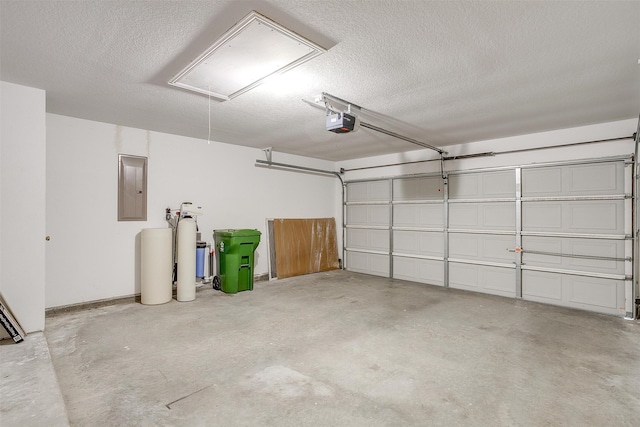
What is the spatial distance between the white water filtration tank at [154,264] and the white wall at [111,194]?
0.41m

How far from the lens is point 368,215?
6891mm

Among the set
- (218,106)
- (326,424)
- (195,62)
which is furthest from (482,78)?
(326,424)

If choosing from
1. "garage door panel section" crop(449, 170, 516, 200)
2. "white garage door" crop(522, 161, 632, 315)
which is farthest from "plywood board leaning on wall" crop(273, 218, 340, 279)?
"white garage door" crop(522, 161, 632, 315)

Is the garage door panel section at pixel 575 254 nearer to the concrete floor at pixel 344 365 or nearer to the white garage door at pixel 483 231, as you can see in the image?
the white garage door at pixel 483 231

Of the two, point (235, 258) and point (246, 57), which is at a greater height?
point (246, 57)

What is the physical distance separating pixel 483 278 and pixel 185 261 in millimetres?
4841

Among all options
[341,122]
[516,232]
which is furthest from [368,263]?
[341,122]

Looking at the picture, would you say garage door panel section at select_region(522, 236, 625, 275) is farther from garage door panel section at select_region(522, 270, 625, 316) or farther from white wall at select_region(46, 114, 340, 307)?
white wall at select_region(46, 114, 340, 307)

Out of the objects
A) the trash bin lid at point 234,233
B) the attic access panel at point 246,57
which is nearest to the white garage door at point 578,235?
the attic access panel at point 246,57

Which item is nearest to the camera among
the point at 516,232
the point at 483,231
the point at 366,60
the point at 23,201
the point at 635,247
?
the point at 366,60

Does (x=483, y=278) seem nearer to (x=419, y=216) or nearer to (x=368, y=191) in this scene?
(x=419, y=216)

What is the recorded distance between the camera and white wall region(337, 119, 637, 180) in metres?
4.17

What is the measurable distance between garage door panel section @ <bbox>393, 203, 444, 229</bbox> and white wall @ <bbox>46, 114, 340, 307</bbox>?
2905 millimetres

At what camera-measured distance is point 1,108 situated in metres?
2.98
